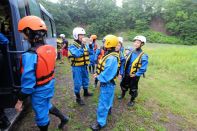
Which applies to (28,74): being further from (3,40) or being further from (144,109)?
(144,109)

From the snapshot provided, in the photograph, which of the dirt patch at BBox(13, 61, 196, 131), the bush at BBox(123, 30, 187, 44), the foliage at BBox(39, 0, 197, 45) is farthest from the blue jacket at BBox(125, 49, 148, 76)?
the foliage at BBox(39, 0, 197, 45)

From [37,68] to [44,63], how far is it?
0.38 ft

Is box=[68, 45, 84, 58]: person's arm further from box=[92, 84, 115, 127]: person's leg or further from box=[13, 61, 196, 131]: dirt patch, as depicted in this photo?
box=[13, 61, 196, 131]: dirt patch

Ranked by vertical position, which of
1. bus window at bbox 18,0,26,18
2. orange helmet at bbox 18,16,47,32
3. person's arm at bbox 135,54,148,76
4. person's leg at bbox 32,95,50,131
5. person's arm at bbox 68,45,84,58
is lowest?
person's leg at bbox 32,95,50,131

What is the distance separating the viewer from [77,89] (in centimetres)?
520

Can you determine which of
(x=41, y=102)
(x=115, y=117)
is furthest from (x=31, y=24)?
(x=115, y=117)

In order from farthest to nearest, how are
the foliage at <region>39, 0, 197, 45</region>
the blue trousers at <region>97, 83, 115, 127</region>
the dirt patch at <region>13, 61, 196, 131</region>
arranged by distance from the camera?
the foliage at <region>39, 0, 197, 45</region> < the dirt patch at <region>13, 61, 196, 131</region> < the blue trousers at <region>97, 83, 115, 127</region>

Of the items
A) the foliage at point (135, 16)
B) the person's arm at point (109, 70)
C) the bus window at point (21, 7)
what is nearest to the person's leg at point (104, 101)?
the person's arm at point (109, 70)

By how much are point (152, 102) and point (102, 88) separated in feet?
8.54

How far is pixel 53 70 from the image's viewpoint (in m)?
3.41

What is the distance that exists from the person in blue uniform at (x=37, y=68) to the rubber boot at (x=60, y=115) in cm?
39

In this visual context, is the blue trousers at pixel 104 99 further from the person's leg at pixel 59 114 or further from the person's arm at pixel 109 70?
the person's leg at pixel 59 114

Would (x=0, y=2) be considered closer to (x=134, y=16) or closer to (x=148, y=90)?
(x=148, y=90)

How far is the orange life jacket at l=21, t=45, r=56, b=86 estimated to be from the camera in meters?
3.04
